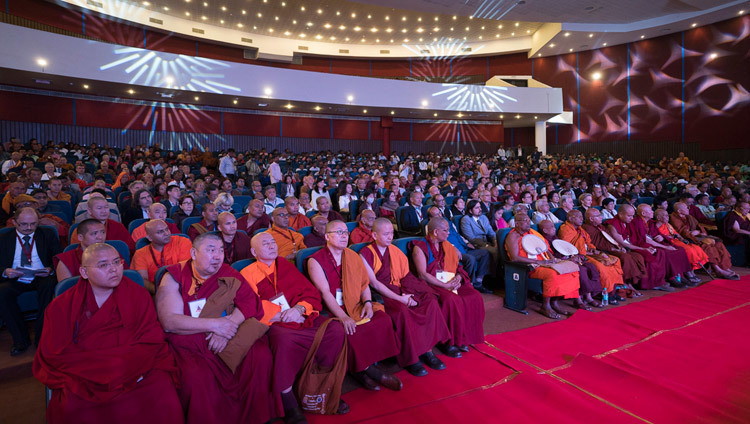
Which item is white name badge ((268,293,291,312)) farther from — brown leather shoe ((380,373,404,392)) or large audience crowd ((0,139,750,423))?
brown leather shoe ((380,373,404,392))

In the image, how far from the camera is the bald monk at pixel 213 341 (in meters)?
1.92

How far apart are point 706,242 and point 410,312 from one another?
4994 mm

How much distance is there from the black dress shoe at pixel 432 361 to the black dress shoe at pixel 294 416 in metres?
1.01

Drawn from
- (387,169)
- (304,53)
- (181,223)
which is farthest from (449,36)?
(181,223)

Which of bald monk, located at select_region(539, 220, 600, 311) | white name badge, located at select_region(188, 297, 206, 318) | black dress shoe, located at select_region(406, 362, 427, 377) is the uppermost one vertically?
white name badge, located at select_region(188, 297, 206, 318)

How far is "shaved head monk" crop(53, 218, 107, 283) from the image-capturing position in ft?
8.14

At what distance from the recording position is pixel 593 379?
2473 millimetres

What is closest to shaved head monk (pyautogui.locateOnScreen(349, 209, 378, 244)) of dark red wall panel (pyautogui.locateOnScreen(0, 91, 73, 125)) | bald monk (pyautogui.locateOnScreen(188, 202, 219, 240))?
bald monk (pyautogui.locateOnScreen(188, 202, 219, 240))

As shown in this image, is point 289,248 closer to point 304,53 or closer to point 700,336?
point 700,336

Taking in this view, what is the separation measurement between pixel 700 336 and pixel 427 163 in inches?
472

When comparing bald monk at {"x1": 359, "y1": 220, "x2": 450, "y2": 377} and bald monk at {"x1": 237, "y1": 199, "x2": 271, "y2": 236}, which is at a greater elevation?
bald monk at {"x1": 237, "y1": 199, "x2": 271, "y2": 236}

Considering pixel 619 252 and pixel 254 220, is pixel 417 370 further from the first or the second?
pixel 619 252

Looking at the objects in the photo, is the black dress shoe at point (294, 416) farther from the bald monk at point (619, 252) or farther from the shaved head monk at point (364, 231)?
the bald monk at point (619, 252)

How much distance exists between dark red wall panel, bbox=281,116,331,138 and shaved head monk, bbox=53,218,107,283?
14365mm
